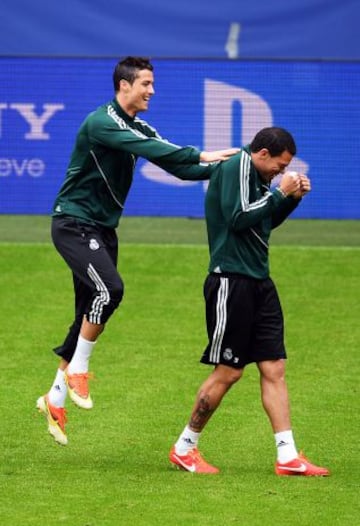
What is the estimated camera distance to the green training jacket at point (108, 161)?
888cm

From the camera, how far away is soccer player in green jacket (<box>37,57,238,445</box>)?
361 inches

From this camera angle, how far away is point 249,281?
883 centimetres

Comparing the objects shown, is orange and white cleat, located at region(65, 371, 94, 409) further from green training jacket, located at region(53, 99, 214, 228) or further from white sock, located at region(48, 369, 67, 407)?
green training jacket, located at region(53, 99, 214, 228)

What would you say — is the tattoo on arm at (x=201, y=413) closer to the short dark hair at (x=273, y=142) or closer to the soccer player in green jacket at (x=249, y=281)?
the soccer player in green jacket at (x=249, y=281)

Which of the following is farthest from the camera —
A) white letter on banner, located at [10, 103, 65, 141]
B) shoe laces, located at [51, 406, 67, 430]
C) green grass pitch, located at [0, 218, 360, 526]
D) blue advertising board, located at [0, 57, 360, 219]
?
white letter on banner, located at [10, 103, 65, 141]

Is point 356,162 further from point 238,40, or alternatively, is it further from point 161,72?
point 238,40

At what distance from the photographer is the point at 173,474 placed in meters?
8.99

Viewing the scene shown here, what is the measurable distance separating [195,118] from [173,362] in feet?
21.7

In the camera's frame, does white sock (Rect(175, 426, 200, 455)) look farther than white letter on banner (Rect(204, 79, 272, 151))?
No

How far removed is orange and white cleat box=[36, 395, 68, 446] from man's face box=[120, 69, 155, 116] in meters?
1.91

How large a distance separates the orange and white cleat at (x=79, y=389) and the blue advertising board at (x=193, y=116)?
31.5ft

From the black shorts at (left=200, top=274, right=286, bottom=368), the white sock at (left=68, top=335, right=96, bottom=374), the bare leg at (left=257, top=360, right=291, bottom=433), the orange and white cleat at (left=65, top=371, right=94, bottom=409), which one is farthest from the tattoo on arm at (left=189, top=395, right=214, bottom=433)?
the white sock at (left=68, top=335, right=96, bottom=374)

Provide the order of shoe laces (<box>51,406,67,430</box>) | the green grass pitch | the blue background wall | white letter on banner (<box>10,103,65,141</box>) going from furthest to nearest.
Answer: the blue background wall, white letter on banner (<box>10,103,65,141</box>), shoe laces (<box>51,406,67,430</box>), the green grass pitch

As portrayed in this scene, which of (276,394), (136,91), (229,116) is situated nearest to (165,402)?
(276,394)
